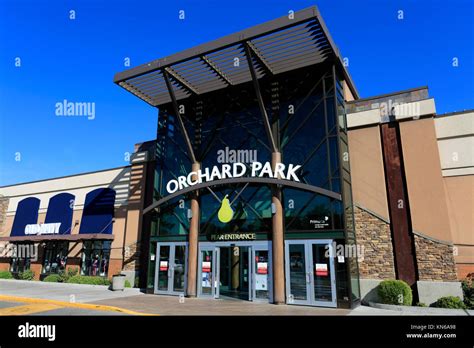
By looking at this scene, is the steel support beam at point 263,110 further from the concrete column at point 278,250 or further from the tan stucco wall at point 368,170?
the tan stucco wall at point 368,170

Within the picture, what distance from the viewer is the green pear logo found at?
1694 centimetres

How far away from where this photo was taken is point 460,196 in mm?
14352

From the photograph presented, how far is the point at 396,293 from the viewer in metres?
13.4

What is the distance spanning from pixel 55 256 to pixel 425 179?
83.1 feet

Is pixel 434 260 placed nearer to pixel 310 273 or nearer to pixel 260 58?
pixel 310 273

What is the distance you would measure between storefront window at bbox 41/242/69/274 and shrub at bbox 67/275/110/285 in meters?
2.67

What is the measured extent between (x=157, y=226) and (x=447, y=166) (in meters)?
14.6

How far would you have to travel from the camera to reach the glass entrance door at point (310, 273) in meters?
13.9

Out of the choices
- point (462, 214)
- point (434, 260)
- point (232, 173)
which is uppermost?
point (232, 173)

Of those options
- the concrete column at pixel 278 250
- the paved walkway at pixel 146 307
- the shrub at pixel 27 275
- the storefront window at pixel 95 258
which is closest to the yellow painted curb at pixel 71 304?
the paved walkway at pixel 146 307

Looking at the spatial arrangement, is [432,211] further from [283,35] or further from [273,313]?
[283,35]

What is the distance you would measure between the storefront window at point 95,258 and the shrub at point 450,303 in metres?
19.3

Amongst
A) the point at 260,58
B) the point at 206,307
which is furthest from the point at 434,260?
the point at 260,58
